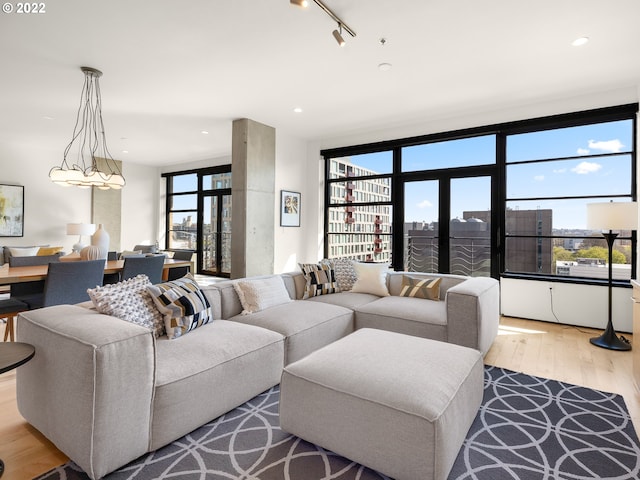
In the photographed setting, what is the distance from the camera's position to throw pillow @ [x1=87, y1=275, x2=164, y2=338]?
6.75 ft

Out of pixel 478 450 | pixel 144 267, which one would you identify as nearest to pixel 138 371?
pixel 478 450

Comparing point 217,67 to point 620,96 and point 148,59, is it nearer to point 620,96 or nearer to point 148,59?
point 148,59

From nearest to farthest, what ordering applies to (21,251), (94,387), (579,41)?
(94,387)
(579,41)
(21,251)

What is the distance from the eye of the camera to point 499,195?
473 cm

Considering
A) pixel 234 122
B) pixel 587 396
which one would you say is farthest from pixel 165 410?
pixel 234 122

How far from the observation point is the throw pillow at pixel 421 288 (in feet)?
11.8

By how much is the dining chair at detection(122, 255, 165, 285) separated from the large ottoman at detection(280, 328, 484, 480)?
8.62ft

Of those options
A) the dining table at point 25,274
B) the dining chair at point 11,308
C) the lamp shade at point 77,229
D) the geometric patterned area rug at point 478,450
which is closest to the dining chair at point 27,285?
the dining table at point 25,274

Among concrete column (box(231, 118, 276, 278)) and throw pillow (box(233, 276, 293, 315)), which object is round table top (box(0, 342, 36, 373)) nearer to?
throw pillow (box(233, 276, 293, 315))

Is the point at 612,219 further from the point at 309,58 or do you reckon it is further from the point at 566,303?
the point at 309,58

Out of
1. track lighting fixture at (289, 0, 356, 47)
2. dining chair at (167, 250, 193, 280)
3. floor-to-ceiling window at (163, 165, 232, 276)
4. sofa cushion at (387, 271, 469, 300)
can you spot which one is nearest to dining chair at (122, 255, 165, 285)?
dining chair at (167, 250, 193, 280)

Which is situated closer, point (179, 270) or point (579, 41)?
point (579, 41)

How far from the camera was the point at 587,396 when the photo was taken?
244 centimetres

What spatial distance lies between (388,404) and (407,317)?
158 centimetres
